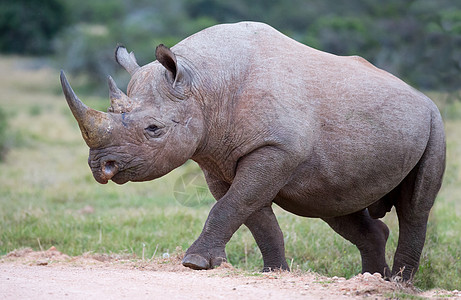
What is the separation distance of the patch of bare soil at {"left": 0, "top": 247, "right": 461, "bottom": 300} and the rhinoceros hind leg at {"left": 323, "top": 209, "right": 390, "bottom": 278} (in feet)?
4.86

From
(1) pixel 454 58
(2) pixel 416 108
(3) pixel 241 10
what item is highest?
(3) pixel 241 10

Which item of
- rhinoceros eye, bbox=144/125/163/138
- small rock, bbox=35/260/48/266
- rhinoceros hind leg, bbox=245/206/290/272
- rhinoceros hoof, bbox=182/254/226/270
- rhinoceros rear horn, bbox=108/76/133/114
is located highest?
rhinoceros rear horn, bbox=108/76/133/114

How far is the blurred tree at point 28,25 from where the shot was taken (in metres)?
42.8

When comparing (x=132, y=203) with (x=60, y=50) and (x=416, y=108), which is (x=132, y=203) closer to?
(x=416, y=108)

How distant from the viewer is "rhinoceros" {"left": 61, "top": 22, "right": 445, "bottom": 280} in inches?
222

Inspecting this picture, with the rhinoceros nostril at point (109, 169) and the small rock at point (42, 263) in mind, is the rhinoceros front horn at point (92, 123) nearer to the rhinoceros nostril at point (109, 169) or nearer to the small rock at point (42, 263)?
the rhinoceros nostril at point (109, 169)

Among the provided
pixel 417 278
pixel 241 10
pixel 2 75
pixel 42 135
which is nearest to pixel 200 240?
pixel 417 278

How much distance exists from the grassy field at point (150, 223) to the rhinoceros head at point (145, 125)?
6.39ft

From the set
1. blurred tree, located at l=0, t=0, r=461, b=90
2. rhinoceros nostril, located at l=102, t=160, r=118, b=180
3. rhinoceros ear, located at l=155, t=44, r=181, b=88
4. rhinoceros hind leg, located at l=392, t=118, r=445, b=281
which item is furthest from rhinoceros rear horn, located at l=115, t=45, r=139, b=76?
blurred tree, located at l=0, t=0, r=461, b=90

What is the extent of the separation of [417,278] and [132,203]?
4794mm

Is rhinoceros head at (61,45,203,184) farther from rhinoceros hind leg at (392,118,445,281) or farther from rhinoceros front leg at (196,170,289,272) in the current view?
rhinoceros hind leg at (392,118,445,281)

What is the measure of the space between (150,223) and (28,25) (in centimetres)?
3738

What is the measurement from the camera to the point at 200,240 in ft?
18.8

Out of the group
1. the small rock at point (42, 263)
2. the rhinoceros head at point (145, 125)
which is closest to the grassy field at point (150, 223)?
the small rock at point (42, 263)
